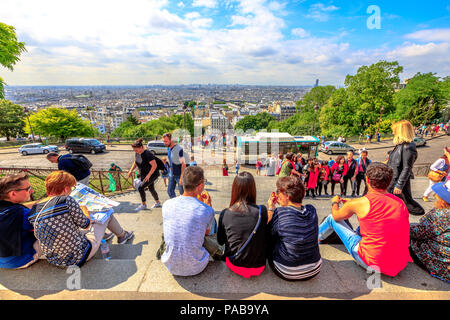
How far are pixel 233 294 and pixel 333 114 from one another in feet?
128

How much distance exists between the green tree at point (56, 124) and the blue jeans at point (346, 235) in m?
46.1

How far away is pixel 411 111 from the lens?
113ft

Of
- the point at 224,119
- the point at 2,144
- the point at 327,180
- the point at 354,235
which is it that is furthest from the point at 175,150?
the point at 224,119

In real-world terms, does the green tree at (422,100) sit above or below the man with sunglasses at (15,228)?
above

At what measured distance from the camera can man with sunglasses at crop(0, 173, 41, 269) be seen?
2.42 m

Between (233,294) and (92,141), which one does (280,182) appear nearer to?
(233,294)

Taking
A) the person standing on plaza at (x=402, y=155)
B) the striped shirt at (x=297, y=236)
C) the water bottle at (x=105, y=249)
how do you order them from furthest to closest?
the person standing on plaza at (x=402, y=155)
the water bottle at (x=105, y=249)
the striped shirt at (x=297, y=236)

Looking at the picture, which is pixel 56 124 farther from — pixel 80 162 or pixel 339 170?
pixel 339 170

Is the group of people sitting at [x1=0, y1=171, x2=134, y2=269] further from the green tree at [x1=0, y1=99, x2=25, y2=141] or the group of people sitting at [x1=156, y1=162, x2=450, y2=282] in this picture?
the green tree at [x1=0, y1=99, x2=25, y2=141]

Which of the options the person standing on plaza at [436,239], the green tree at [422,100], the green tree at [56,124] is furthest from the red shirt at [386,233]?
the green tree at [56,124]

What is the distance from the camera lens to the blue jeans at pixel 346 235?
2.66 metres

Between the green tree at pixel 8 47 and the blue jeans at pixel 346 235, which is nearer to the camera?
the blue jeans at pixel 346 235

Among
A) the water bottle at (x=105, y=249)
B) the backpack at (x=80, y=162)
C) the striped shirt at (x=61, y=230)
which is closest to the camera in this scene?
the striped shirt at (x=61, y=230)

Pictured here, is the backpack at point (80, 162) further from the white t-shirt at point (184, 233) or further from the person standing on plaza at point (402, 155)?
the person standing on plaza at point (402, 155)
